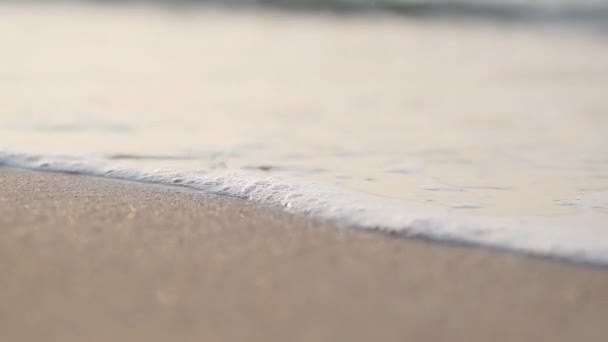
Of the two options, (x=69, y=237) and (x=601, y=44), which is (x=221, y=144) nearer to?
(x=69, y=237)

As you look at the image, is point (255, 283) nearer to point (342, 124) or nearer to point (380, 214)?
point (380, 214)

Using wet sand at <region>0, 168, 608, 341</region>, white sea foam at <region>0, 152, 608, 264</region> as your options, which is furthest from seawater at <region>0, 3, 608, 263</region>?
wet sand at <region>0, 168, 608, 341</region>

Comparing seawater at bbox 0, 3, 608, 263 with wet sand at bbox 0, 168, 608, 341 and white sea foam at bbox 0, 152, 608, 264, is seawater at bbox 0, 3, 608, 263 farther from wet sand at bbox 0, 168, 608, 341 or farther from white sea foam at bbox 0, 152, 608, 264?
wet sand at bbox 0, 168, 608, 341

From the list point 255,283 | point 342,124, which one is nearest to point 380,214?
point 255,283

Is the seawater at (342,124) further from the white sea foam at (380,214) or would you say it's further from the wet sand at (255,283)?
the wet sand at (255,283)

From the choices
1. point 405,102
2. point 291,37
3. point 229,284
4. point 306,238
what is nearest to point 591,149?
point 405,102

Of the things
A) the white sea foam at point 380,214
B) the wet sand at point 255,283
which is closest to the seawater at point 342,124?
the white sea foam at point 380,214
